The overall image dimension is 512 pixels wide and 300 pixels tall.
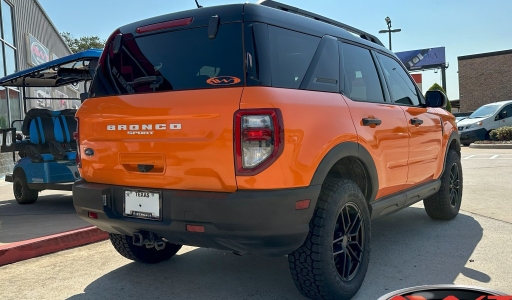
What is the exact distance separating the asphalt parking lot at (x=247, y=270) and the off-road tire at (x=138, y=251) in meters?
0.07

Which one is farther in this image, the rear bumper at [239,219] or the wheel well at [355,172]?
the wheel well at [355,172]

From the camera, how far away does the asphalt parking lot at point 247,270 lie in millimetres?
3359

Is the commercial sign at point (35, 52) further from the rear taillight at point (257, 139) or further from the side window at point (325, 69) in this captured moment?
the rear taillight at point (257, 139)

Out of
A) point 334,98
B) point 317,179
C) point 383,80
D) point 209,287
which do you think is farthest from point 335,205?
point 383,80

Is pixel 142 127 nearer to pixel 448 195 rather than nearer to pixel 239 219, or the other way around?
pixel 239 219

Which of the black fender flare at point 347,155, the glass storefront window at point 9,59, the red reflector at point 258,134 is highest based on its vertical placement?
the glass storefront window at point 9,59

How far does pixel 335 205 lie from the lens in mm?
2963

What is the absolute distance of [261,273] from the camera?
3.70 meters

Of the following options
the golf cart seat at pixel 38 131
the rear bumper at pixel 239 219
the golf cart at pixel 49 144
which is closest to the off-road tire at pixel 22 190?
the golf cart at pixel 49 144

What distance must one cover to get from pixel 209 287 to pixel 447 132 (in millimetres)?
3282

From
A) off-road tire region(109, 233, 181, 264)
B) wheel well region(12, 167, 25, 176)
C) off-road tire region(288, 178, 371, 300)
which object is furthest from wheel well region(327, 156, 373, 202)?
wheel well region(12, 167, 25, 176)

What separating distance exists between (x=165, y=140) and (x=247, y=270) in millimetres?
1453

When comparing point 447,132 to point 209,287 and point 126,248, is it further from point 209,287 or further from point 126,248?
point 126,248

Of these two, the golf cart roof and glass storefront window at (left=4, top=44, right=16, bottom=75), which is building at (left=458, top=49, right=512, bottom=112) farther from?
the golf cart roof
